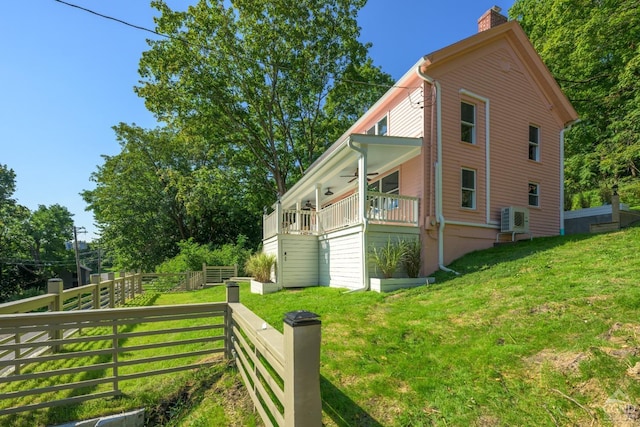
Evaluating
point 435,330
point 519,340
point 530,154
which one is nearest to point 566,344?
point 519,340

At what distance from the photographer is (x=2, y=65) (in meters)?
6.86

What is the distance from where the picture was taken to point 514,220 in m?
9.41

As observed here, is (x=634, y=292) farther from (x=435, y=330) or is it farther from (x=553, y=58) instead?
(x=553, y=58)

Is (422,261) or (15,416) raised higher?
(422,261)

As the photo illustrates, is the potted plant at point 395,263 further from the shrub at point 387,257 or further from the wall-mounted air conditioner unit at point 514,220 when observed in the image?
the wall-mounted air conditioner unit at point 514,220

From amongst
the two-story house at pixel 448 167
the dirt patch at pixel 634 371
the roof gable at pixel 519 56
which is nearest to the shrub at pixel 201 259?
the two-story house at pixel 448 167

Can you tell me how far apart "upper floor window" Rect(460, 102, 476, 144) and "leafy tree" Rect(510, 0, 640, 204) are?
26.1 ft

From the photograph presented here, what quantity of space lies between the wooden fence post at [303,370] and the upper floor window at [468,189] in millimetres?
8631

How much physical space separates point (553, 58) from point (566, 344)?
18.5m

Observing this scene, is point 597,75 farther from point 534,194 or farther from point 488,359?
point 488,359

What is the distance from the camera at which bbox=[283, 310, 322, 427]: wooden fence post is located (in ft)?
6.31

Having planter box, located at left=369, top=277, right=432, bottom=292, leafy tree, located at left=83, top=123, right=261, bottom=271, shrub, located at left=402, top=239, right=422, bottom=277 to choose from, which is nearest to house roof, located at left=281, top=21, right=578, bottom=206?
shrub, located at left=402, top=239, right=422, bottom=277

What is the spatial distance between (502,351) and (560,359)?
51cm

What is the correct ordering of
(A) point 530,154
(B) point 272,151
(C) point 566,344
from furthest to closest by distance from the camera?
(B) point 272,151 < (A) point 530,154 < (C) point 566,344
